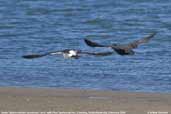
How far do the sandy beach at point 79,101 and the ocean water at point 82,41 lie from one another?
0.77 meters

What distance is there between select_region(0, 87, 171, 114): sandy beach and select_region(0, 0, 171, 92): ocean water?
77cm

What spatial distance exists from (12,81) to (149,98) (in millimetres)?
2936

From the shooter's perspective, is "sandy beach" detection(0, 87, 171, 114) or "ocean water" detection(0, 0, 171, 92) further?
"ocean water" detection(0, 0, 171, 92)

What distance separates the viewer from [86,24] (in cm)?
2606

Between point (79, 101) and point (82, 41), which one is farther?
point (82, 41)

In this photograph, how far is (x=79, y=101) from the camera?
568 inches

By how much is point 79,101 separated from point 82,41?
23.7 ft

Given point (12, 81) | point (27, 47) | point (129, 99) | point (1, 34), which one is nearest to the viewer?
point (129, 99)

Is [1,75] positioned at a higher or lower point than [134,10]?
higher

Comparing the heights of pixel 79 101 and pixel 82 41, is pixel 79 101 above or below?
above

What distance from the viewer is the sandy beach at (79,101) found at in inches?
529

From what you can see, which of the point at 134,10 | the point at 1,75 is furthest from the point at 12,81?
the point at 134,10

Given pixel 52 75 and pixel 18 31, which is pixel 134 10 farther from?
pixel 52 75

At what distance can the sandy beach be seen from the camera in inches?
529
